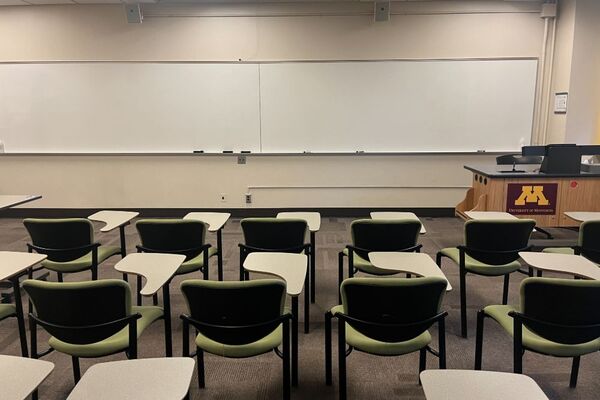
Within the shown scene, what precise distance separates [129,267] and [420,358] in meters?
1.68

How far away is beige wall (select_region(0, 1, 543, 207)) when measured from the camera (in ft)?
19.0

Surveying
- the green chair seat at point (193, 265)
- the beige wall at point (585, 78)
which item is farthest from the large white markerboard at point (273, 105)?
the green chair seat at point (193, 265)

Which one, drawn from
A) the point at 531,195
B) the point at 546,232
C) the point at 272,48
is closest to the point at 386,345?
the point at 531,195

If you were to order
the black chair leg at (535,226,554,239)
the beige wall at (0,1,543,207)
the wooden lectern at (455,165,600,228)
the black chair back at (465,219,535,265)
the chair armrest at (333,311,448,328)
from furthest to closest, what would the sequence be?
the beige wall at (0,1,543,207), the black chair leg at (535,226,554,239), the wooden lectern at (455,165,600,228), the black chair back at (465,219,535,265), the chair armrest at (333,311,448,328)

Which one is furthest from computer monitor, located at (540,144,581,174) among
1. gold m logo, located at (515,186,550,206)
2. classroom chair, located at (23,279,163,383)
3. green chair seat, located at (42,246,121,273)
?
green chair seat, located at (42,246,121,273)

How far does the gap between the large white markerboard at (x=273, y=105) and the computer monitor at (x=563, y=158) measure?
166cm

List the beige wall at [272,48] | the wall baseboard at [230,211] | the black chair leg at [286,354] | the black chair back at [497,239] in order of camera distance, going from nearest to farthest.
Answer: the black chair leg at [286,354] < the black chair back at [497,239] < the beige wall at [272,48] < the wall baseboard at [230,211]

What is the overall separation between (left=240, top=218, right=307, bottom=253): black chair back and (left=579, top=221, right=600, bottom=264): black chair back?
1.88 metres

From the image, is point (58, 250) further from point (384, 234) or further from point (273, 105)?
point (273, 105)

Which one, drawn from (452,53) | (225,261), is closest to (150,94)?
(225,261)

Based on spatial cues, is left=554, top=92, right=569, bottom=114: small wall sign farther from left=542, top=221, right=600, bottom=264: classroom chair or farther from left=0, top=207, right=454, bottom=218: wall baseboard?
left=542, top=221, right=600, bottom=264: classroom chair

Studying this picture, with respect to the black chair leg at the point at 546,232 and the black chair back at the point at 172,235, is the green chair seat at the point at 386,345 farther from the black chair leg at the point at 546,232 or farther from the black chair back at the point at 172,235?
the black chair leg at the point at 546,232

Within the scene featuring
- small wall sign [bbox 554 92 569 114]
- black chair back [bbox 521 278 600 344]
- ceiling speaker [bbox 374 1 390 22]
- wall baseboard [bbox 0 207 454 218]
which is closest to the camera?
black chair back [bbox 521 278 600 344]

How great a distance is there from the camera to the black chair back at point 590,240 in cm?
281
